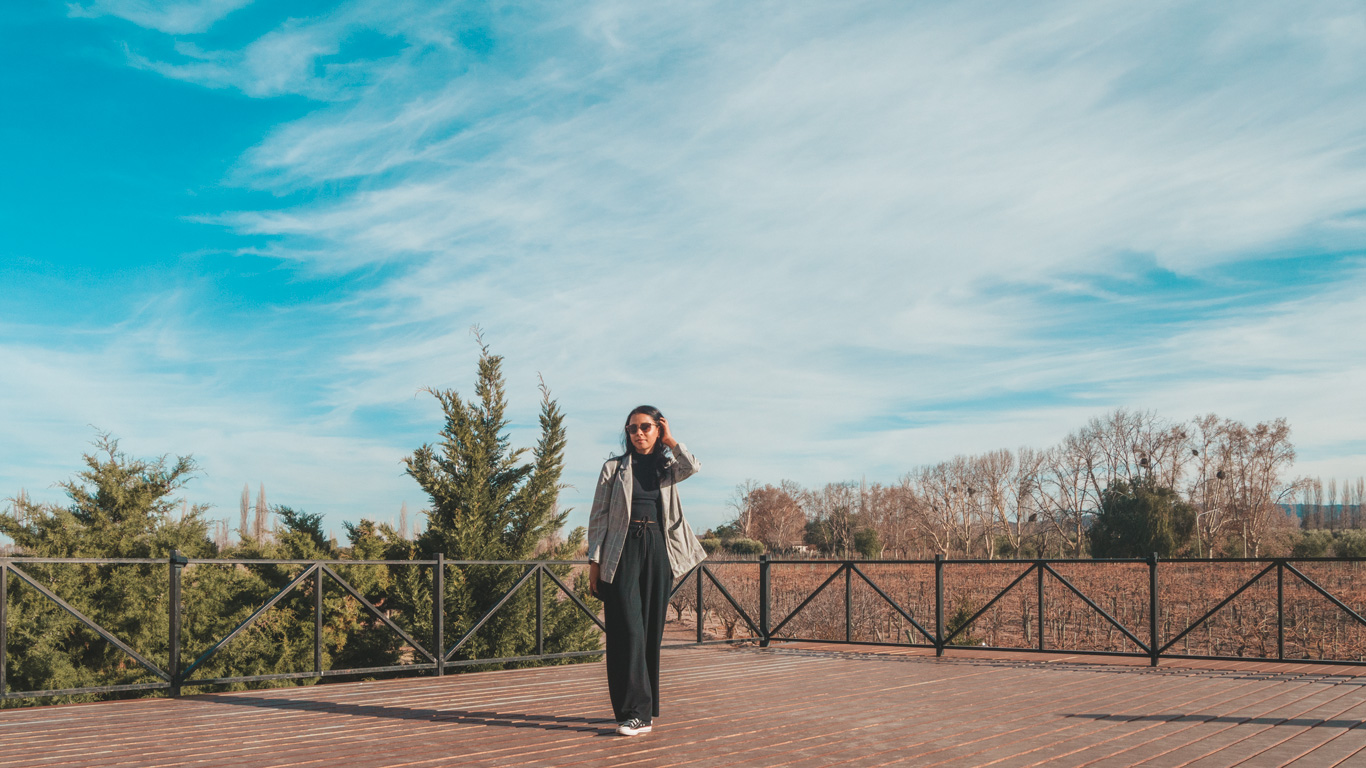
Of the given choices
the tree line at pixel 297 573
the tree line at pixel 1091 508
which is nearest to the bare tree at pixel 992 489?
the tree line at pixel 1091 508

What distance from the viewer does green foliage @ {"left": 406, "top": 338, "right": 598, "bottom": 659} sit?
10.7 m

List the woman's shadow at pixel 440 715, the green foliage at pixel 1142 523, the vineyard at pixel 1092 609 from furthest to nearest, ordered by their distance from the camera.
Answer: the green foliage at pixel 1142 523 → the vineyard at pixel 1092 609 → the woman's shadow at pixel 440 715

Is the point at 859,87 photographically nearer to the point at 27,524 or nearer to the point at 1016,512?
the point at 27,524

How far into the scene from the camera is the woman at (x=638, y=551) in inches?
167

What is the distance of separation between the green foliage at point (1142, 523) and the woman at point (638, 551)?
2671 centimetres

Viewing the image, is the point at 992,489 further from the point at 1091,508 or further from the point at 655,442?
the point at 655,442

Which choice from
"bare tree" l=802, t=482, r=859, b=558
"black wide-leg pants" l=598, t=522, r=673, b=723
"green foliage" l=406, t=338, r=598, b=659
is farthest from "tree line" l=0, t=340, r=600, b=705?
"bare tree" l=802, t=482, r=859, b=558

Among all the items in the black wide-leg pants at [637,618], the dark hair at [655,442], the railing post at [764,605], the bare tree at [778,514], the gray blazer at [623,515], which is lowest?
the bare tree at [778,514]

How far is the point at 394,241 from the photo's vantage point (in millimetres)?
11062

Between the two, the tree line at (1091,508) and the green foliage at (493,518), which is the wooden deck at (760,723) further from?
the tree line at (1091,508)

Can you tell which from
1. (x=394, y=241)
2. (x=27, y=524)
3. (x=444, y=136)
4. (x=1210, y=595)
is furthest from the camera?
(x=1210, y=595)

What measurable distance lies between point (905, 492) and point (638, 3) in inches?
1545

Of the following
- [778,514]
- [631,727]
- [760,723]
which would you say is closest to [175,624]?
[631,727]

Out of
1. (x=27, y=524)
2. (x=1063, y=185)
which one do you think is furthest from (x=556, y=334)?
(x=27, y=524)
